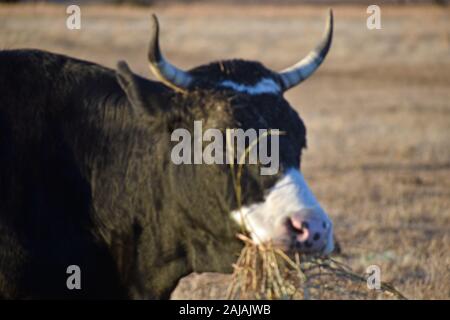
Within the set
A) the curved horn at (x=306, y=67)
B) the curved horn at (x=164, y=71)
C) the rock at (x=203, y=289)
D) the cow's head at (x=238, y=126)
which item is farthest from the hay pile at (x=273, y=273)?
the rock at (x=203, y=289)

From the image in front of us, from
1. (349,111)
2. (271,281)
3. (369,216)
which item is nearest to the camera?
(271,281)

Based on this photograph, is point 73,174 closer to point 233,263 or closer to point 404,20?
point 233,263

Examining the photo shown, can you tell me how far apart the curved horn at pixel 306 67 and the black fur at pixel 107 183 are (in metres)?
0.23

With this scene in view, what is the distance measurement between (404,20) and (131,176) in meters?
42.7

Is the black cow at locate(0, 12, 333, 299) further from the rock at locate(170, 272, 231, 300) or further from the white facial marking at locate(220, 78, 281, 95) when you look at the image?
the rock at locate(170, 272, 231, 300)

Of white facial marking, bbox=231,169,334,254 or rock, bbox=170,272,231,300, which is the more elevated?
white facial marking, bbox=231,169,334,254

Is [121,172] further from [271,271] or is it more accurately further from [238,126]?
[271,271]

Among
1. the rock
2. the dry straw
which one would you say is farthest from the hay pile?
the rock

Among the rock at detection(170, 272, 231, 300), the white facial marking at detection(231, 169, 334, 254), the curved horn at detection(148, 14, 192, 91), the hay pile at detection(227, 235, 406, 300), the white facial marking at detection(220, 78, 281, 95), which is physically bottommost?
the rock at detection(170, 272, 231, 300)

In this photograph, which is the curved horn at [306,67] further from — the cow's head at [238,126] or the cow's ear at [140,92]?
the cow's ear at [140,92]

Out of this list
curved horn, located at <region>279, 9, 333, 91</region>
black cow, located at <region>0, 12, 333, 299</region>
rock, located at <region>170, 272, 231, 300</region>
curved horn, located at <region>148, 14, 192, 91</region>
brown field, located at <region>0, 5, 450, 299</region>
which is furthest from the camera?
brown field, located at <region>0, 5, 450, 299</region>

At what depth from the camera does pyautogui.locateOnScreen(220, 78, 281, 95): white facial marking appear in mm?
5180
